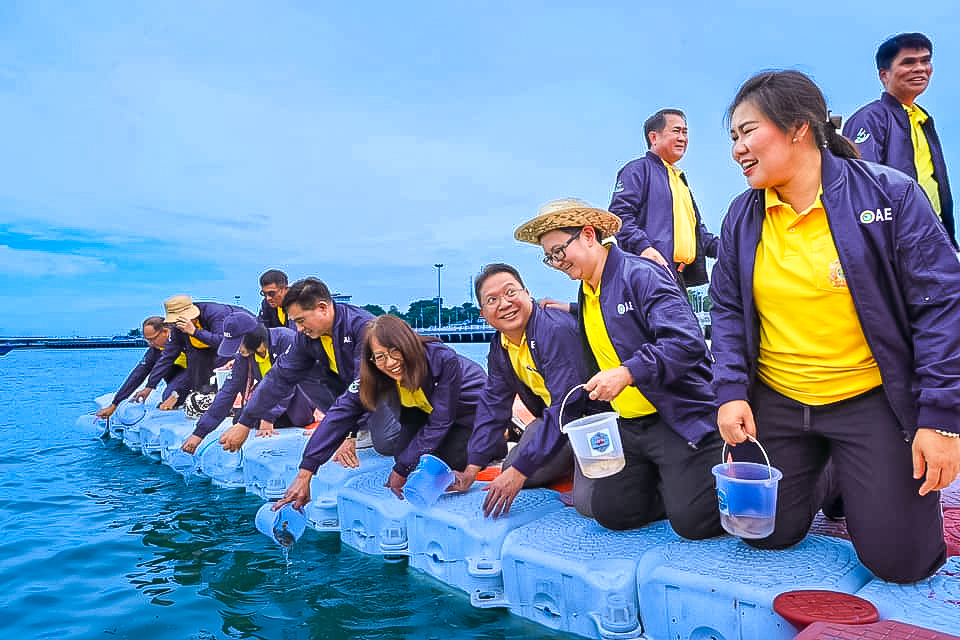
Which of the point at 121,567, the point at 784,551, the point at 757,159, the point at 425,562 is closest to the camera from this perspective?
the point at 757,159

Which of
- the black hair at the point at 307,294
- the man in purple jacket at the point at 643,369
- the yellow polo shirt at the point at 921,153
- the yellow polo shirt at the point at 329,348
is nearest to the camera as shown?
the man in purple jacket at the point at 643,369

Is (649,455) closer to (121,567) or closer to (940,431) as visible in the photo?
(940,431)

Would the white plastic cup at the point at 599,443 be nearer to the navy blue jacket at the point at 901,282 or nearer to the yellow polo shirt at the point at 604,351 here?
the yellow polo shirt at the point at 604,351

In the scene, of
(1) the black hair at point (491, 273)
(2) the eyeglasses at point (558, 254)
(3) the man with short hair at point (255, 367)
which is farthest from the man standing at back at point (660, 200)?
(3) the man with short hair at point (255, 367)

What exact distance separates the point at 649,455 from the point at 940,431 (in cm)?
127

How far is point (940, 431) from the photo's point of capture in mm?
1930

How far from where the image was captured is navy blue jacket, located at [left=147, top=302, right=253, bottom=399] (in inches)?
310

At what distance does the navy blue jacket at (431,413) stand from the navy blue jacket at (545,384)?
1.48ft

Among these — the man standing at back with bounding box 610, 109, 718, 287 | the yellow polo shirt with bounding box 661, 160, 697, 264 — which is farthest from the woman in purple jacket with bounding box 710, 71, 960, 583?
the yellow polo shirt with bounding box 661, 160, 697, 264

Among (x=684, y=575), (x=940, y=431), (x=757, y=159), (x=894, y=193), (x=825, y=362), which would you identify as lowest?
(x=684, y=575)

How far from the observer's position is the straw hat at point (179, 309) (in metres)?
7.62

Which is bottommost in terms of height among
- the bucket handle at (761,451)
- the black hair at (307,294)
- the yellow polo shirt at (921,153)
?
the bucket handle at (761,451)

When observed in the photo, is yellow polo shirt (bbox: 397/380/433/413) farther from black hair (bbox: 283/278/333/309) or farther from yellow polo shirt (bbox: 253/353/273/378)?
yellow polo shirt (bbox: 253/353/273/378)

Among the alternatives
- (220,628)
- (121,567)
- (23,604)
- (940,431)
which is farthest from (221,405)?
(940,431)
